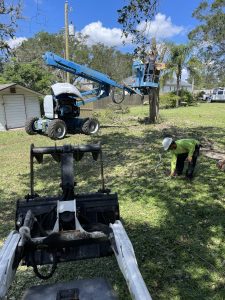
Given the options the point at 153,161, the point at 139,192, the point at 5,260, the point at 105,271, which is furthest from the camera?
the point at 153,161

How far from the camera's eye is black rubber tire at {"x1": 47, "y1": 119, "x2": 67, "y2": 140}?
42.2 feet

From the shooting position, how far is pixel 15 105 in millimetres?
20094

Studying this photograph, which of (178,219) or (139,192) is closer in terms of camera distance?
(178,219)

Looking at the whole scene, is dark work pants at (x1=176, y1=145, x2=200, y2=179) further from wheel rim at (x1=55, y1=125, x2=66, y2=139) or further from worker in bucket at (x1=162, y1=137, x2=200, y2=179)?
wheel rim at (x1=55, y1=125, x2=66, y2=139)

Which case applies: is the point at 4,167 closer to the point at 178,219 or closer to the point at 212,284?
the point at 178,219

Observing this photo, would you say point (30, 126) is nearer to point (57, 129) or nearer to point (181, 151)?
point (57, 129)

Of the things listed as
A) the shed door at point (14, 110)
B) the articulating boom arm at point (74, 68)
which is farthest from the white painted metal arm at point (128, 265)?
the shed door at point (14, 110)

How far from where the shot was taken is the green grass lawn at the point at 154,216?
12.5ft

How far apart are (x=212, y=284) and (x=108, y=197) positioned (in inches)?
61.7

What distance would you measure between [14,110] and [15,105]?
1.12ft

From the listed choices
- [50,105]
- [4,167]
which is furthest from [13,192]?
[50,105]

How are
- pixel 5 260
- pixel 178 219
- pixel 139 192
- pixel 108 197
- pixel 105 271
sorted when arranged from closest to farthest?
pixel 5 260, pixel 108 197, pixel 105 271, pixel 178 219, pixel 139 192

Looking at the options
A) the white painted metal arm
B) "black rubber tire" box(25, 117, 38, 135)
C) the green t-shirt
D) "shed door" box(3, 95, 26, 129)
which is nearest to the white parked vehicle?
"shed door" box(3, 95, 26, 129)

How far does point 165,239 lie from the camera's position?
4.74m
